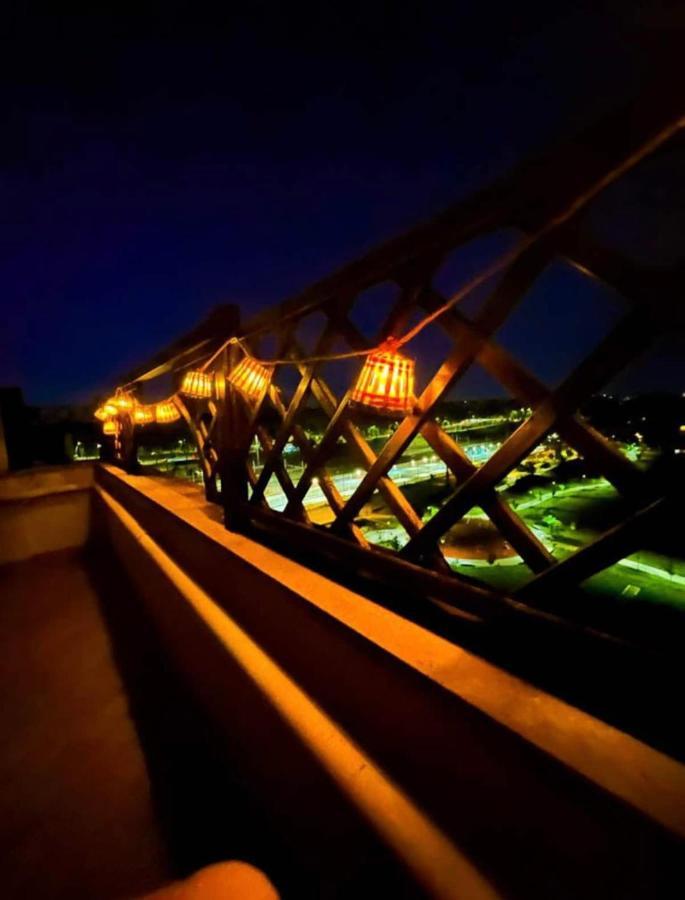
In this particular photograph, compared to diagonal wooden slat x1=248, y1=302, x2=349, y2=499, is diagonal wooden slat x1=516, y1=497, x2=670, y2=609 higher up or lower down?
lower down

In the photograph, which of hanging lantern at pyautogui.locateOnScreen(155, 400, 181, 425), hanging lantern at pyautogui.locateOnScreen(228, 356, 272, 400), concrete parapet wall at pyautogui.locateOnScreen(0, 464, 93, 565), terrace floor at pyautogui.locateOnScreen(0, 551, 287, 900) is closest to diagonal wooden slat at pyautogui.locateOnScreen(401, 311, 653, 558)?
hanging lantern at pyautogui.locateOnScreen(228, 356, 272, 400)

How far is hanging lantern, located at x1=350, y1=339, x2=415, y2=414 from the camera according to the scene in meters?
2.38

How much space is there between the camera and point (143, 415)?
9414 mm

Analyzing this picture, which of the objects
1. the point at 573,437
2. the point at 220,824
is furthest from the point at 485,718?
the point at 220,824

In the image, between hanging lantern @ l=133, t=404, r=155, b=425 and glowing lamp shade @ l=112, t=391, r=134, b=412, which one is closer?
hanging lantern @ l=133, t=404, r=155, b=425

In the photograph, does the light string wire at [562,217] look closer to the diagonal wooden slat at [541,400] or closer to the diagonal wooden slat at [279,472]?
the diagonal wooden slat at [541,400]

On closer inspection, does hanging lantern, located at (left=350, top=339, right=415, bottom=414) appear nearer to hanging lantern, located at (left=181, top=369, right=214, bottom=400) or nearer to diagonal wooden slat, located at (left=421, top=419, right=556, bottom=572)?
diagonal wooden slat, located at (left=421, top=419, right=556, bottom=572)

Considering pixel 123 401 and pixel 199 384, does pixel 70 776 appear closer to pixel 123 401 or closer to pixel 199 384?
pixel 199 384

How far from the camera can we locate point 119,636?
→ 19.8ft

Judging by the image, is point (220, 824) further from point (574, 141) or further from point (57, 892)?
point (574, 141)

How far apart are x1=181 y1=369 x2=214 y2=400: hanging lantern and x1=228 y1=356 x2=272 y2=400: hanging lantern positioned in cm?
113

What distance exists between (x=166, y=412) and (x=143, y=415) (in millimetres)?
1566

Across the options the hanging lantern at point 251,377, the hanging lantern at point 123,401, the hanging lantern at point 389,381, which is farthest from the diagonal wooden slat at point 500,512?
the hanging lantern at point 123,401

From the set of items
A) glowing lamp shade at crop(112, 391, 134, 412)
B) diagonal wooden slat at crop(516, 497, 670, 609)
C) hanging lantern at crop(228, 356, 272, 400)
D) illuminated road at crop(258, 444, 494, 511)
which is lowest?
illuminated road at crop(258, 444, 494, 511)
